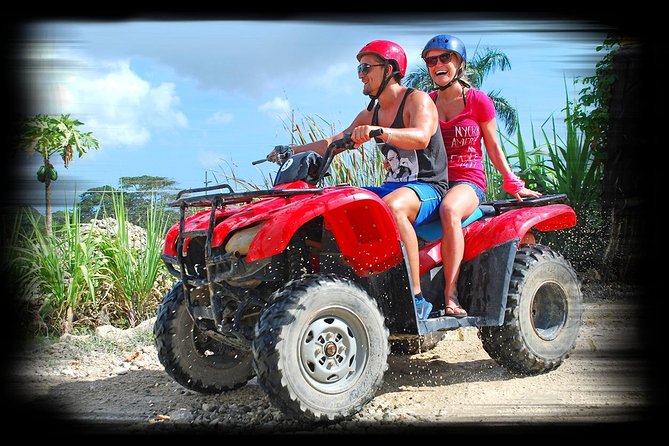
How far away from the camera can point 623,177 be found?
7574mm

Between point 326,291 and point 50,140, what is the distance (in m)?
2.42

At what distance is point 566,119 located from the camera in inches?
300

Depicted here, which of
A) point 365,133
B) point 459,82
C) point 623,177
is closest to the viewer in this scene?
point 365,133

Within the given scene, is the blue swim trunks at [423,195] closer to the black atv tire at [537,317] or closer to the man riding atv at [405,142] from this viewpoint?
the man riding atv at [405,142]

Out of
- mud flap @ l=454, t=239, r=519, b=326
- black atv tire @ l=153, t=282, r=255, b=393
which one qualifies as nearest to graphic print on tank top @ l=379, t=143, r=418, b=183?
mud flap @ l=454, t=239, r=519, b=326

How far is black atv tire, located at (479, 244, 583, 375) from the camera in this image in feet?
16.2

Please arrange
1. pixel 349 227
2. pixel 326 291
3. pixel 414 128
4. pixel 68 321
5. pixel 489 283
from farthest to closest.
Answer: pixel 68 321
pixel 489 283
pixel 414 128
pixel 349 227
pixel 326 291

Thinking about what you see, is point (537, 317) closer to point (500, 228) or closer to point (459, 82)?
point (500, 228)

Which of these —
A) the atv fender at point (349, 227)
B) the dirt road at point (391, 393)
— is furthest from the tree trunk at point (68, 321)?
the atv fender at point (349, 227)

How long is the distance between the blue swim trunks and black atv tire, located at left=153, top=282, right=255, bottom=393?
1483 mm

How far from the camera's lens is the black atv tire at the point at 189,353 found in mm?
4566

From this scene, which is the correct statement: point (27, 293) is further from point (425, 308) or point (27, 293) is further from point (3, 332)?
point (425, 308)

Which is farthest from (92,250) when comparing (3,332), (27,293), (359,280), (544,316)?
(544,316)

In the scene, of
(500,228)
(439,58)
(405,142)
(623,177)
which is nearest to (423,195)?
(405,142)
